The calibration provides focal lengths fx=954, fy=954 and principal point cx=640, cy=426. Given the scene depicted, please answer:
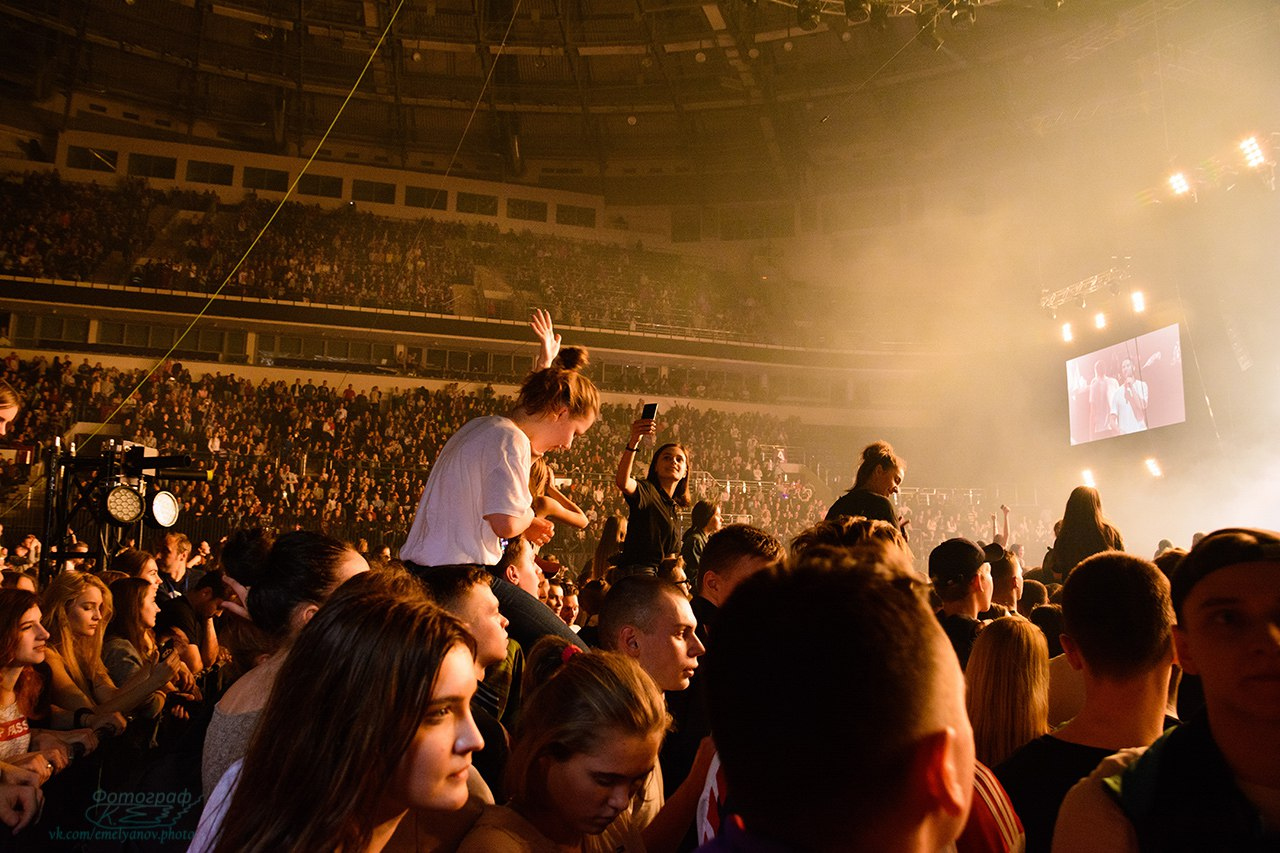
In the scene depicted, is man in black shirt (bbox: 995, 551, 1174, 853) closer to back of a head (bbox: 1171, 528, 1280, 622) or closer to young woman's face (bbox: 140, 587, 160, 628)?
back of a head (bbox: 1171, 528, 1280, 622)

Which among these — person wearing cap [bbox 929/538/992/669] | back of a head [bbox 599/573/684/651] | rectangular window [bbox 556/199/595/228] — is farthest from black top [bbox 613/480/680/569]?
rectangular window [bbox 556/199/595/228]

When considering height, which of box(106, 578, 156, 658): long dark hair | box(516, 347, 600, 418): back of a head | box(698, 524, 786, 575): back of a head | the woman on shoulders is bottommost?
box(106, 578, 156, 658): long dark hair

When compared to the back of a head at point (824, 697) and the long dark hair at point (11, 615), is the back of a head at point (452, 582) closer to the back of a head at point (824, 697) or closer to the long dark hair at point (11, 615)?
the long dark hair at point (11, 615)

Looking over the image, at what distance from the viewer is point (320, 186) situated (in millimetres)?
33875

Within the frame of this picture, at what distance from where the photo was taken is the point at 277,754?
171 centimetres

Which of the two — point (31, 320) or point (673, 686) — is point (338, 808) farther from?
point (31, 320)

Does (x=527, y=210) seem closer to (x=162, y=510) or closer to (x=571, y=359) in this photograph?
(x=162, y=510)

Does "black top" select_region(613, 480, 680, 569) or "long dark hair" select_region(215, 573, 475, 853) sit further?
"black top" select_region(613, 480, 680, 569)

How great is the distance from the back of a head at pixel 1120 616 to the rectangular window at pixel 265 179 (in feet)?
114

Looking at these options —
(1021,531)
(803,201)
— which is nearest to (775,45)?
(803,201)

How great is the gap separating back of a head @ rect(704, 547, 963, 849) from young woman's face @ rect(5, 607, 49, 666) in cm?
392

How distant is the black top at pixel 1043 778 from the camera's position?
2.19 meters

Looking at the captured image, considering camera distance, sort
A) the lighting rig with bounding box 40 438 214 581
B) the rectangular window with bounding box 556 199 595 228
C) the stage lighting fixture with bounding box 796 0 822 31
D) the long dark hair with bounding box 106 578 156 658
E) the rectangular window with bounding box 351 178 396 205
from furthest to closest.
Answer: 1. the rectangular window with bounding box 556 199 595 228
2. the rectangular window with bounding box 351 178 396 205
3. the stage lighting fixture with bounding box 796 0 822 31
4. the lighting rig with bounding box 40 438 214 581
5. the long dark hair with bounding box 106 578 156 658

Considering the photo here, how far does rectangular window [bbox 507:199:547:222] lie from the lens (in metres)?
35.7
